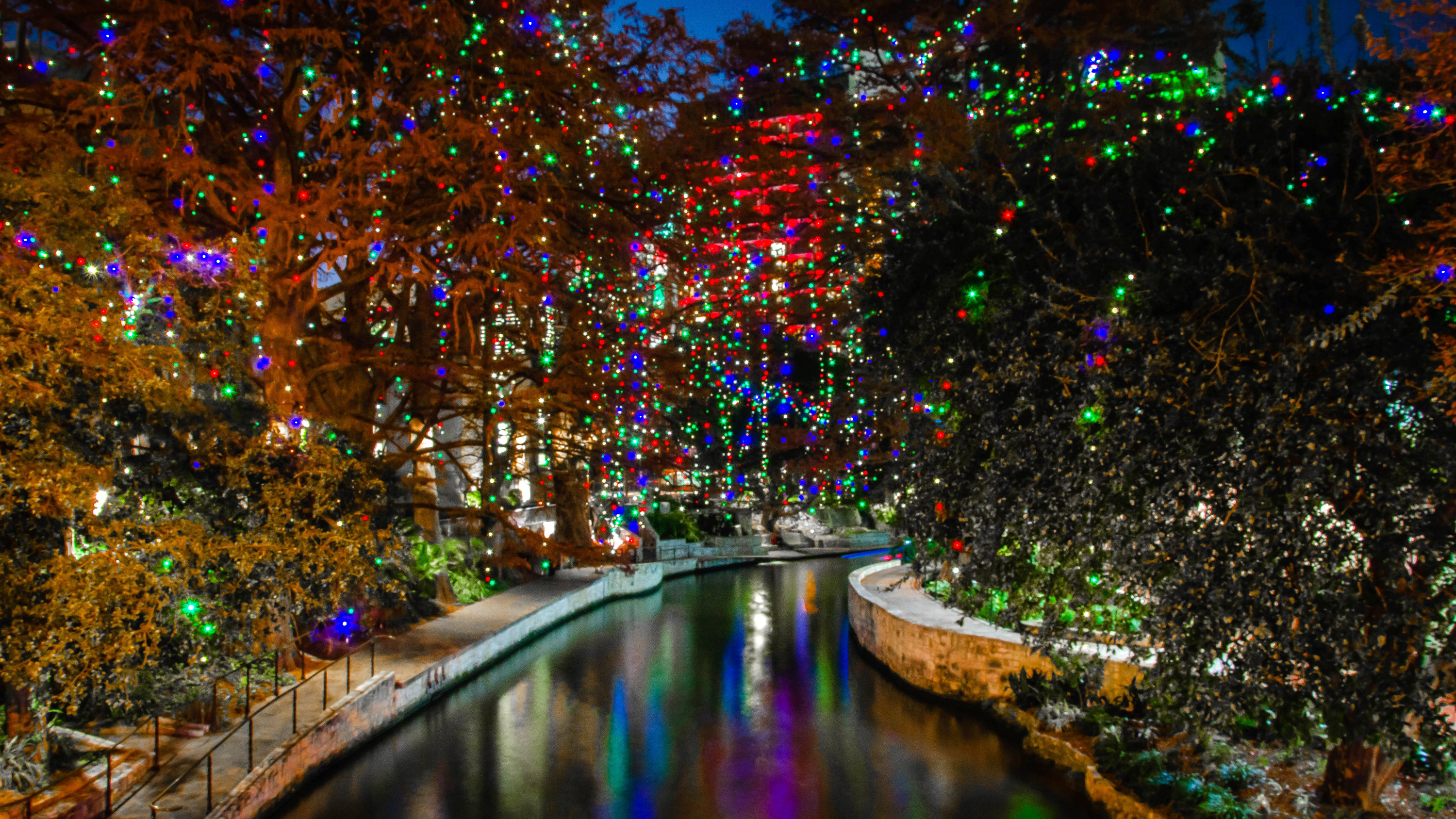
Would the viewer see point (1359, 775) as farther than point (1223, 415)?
Yes

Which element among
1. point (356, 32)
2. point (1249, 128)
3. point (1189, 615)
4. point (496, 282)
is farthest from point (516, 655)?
point (1249, 128)

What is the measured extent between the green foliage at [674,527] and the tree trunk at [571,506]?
4.59m

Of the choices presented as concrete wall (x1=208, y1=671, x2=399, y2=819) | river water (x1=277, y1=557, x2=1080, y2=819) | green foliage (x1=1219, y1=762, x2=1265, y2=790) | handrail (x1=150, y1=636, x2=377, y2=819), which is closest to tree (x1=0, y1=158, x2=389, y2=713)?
handrail (x1=150, y1=636, x2=377, y2=819)

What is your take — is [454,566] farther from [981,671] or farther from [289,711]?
[981,671]

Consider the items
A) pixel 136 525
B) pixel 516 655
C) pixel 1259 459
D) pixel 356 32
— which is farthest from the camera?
pixel 516 655

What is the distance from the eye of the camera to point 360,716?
10.9 metres

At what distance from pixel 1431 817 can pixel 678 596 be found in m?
18.7

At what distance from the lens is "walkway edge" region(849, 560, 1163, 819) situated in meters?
9.08

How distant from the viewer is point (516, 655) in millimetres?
16547

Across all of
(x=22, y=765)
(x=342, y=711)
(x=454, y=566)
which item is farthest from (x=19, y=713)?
(x=454, y=566)

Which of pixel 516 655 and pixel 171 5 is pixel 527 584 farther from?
pixel 171 5

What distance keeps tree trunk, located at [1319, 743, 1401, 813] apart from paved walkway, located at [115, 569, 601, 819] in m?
8.93

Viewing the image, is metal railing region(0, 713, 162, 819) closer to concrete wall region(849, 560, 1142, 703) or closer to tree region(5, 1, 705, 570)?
→ tree region(5, 1, 705, 570)

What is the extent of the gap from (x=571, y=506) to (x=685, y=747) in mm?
10243
